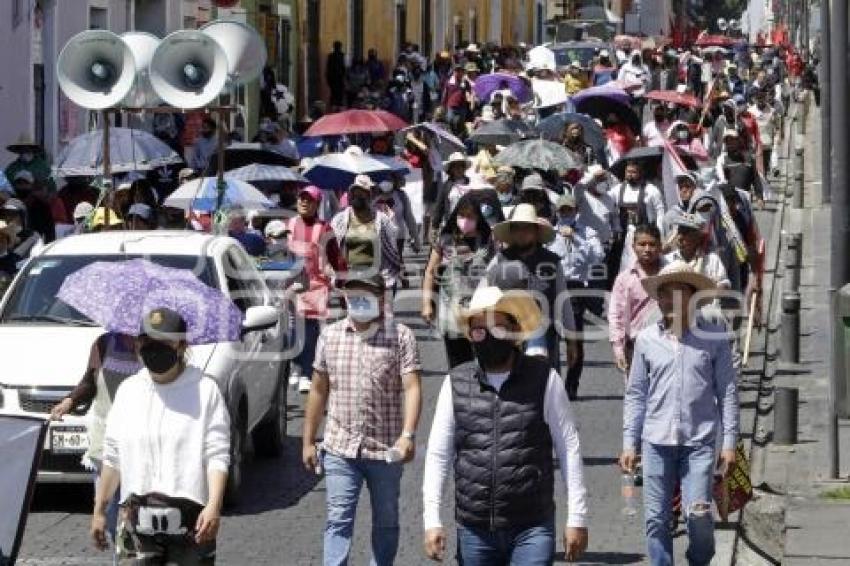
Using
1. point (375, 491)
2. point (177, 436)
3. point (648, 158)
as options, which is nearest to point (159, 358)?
point (177, 436)

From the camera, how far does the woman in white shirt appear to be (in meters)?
9.31

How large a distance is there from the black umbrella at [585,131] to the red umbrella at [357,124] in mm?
1752

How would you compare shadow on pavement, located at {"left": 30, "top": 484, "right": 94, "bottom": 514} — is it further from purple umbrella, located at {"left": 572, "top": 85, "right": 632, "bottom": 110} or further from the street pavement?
purple umbrella, located at {"left": 572, "top": 85, "right": 632, "bottom": 110}

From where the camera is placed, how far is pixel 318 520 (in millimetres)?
13836

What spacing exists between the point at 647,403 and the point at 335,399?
1497 millimetres

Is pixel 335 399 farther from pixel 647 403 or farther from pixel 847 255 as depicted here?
pixel 847 255

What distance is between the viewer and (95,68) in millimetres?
19469

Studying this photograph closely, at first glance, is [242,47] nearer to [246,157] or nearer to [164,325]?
[246,157]

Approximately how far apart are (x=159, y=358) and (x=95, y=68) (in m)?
10.5

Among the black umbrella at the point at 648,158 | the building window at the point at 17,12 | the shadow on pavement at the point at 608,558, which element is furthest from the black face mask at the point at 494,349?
the building window at the point at 17,12

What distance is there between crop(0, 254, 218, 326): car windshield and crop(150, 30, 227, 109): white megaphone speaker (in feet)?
15.9

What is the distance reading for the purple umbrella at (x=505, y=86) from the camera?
3772cm

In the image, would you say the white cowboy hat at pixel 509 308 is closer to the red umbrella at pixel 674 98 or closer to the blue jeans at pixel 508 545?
the blue jeans at pixel 508 545

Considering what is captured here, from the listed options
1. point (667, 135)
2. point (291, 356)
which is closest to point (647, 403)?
point (291, 356)
